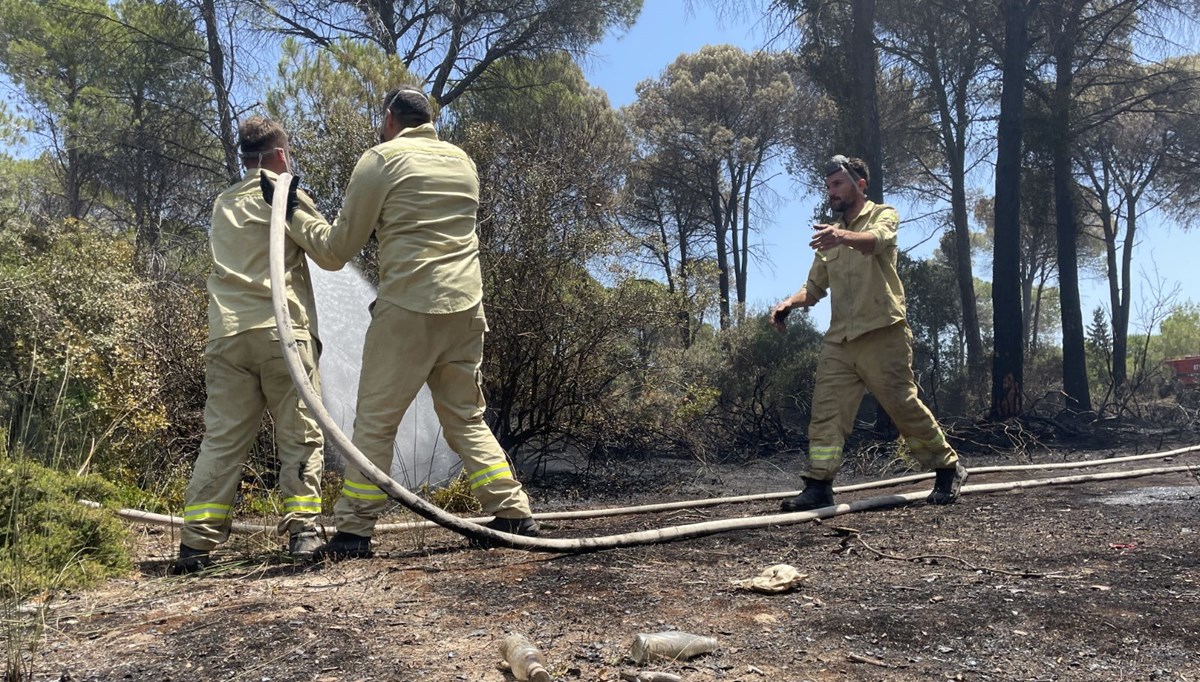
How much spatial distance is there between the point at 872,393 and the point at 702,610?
2376mm

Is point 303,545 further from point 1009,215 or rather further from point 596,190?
point 1009,215

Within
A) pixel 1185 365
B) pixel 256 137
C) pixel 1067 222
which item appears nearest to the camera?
pixel 256 137

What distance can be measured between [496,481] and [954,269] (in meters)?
18.2

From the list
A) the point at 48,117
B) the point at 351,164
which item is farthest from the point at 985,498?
the point at 48,117

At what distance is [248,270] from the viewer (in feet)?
12.0

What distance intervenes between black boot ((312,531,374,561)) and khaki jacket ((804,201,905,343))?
8.51ft

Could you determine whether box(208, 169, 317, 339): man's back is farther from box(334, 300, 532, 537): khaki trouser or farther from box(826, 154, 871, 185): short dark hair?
box(826, 154, 871, 185): short dark hair

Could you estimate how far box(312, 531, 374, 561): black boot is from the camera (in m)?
3.37

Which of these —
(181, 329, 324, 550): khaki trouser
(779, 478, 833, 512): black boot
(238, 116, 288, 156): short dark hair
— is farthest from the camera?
(779, 478, 833, 512): black boot

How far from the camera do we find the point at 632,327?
263 inches

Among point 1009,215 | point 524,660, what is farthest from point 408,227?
point 1009,215

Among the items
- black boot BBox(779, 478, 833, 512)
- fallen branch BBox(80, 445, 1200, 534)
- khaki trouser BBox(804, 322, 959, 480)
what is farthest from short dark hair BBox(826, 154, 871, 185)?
fallen branch BBox(80, 445, 1200, 534)

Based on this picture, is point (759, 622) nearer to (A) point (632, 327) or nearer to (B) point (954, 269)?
(A) point (632, 327)

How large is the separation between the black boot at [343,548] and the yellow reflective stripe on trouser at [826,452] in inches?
88.2
